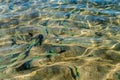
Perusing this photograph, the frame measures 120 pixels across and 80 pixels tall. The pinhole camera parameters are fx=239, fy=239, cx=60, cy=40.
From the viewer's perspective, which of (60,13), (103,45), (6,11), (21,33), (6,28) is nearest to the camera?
(103,45)

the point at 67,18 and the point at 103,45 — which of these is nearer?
the point at 103,45

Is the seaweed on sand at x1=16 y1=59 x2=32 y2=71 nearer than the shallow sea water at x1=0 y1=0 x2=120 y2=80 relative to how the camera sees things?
No

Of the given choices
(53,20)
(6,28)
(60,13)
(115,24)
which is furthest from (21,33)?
(115,24)

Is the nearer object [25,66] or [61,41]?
[25,66]

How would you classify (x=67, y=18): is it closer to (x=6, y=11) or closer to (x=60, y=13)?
(x=60, y=13)

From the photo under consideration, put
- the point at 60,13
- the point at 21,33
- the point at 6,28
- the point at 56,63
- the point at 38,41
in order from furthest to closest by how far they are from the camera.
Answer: the point at 60,13 → the point at 6,28 → the point at 21,33 → the point at 38,41 → the point at 56,63

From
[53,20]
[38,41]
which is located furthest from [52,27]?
[38,41]

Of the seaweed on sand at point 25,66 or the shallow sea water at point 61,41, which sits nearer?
the shallow sea water at point 61,41
